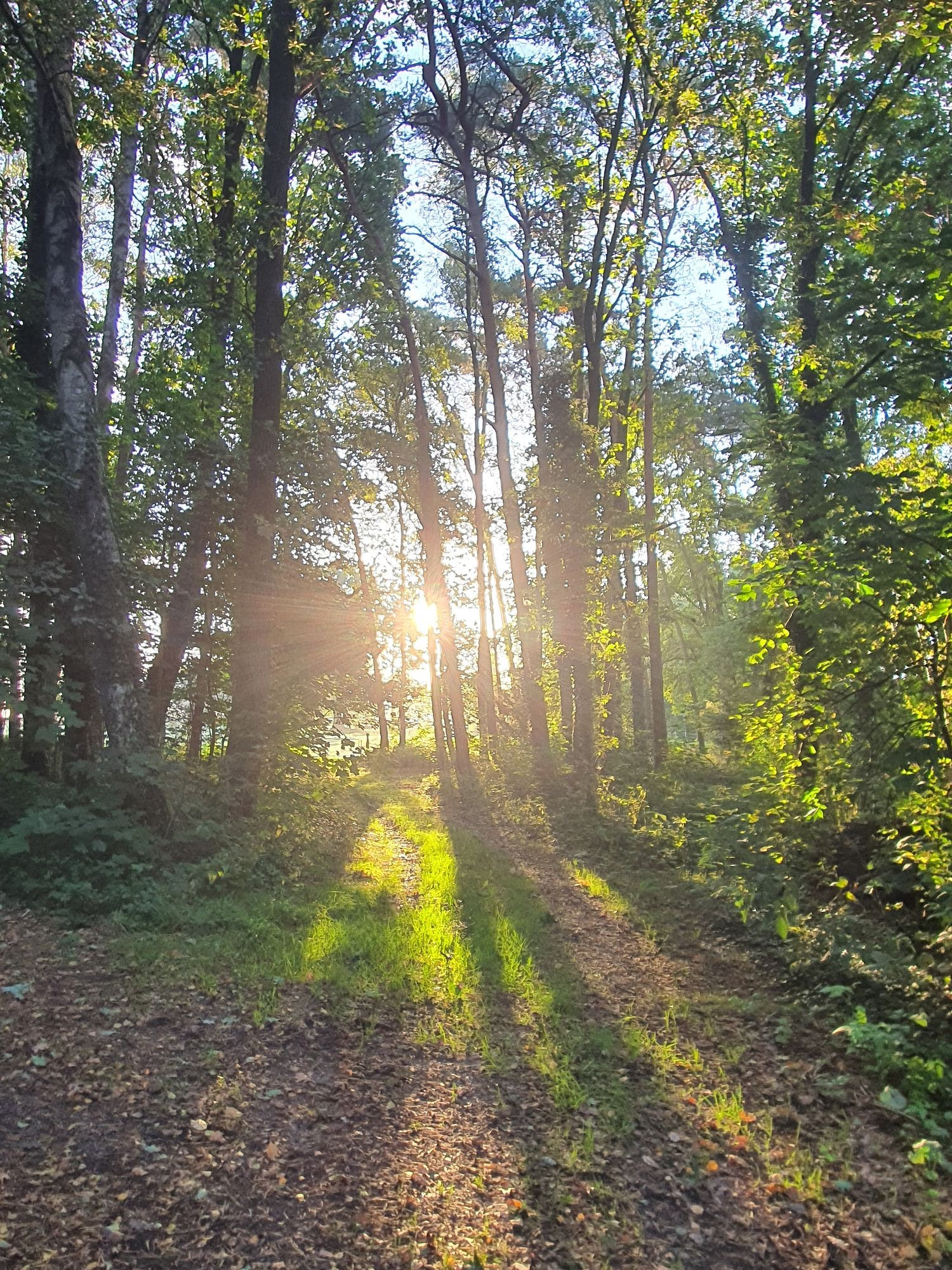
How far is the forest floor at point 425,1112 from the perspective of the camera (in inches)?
117

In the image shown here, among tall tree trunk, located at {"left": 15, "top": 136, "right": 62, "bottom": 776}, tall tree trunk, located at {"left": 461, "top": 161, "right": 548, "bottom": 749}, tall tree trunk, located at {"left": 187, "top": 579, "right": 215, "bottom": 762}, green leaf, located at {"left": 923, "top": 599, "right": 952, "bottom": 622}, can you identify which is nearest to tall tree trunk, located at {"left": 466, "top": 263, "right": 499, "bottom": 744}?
tall tree trunk, located at {"left": 461, "top": 161, "right": 548, "bottom": 749}

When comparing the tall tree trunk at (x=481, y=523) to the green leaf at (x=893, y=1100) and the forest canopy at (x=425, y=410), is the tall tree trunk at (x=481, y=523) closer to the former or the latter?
the forest canopy at (x=425, y=410)

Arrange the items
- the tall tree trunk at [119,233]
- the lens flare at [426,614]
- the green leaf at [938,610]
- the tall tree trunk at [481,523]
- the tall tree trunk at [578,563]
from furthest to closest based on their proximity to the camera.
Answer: the tall tree trunk at [481,523] < the lens flare at [426,614] < the tall tree trunk at [578,563] < the tall tree trunk at [119,233] < the green leaf at [938,610]

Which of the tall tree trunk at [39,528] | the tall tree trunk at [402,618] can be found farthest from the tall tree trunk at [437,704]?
the tall tree trunk at [39,528]

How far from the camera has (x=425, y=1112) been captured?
4.06m

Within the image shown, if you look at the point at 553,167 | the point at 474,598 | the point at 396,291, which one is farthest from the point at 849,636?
the point at 474,598

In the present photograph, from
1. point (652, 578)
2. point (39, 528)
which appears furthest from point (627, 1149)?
point (652, 578)

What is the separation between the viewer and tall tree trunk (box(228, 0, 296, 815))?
8797 mm

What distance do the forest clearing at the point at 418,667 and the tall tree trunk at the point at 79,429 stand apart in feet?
0.15

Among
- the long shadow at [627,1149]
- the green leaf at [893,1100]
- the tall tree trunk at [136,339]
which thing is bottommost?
the long shadow at [627,1149]

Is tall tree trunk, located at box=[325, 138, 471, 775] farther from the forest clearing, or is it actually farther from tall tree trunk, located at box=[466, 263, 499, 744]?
tall tree trunk, located at box=[466, 263, 499, 744]

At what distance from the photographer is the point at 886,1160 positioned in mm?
3426

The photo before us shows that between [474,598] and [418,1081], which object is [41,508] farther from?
[474,598]

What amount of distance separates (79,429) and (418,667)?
27.2 feet
